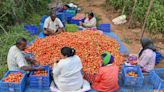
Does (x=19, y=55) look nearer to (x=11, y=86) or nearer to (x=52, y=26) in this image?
(x=11, y=86)

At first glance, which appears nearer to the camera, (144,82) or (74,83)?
(74,83)

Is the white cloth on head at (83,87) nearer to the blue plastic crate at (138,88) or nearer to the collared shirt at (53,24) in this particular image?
the blue plastic crate at (138,88)

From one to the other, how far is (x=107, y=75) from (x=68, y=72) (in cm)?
77

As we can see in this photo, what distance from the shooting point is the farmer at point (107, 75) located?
4.96 meters

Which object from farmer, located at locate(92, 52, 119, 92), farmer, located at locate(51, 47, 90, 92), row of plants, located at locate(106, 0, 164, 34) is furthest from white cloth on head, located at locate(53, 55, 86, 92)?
row of plants, located at locate(106, 0, 164, 34)

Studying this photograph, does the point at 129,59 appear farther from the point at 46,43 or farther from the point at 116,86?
the point at 46,43

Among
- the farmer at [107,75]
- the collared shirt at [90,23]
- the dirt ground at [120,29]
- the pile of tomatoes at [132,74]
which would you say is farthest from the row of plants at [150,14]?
the farmer at [107,75]

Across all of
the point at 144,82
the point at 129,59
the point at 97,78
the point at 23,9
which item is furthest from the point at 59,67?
the point at 23,9

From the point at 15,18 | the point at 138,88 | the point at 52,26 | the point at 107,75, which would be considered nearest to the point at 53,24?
the point at 52,26

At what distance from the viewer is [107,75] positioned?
500 centimetres

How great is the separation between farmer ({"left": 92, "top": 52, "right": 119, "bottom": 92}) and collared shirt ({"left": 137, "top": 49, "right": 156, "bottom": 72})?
1.12 m

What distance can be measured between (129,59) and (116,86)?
1.54 meters

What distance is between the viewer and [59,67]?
191 inches

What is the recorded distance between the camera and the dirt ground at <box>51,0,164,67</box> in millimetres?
8762
